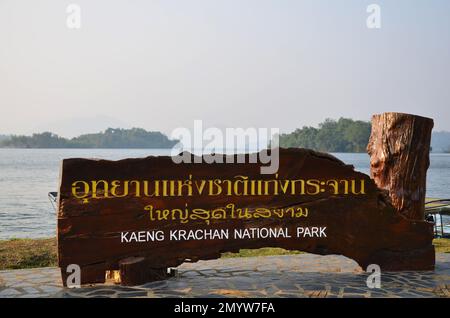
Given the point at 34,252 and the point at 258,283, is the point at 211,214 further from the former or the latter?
the point at 34,252

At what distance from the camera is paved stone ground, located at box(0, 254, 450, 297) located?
20.9ft

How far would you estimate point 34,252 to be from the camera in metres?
10.2

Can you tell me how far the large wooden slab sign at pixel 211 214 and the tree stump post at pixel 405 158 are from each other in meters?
0.35

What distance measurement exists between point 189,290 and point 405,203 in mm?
3107

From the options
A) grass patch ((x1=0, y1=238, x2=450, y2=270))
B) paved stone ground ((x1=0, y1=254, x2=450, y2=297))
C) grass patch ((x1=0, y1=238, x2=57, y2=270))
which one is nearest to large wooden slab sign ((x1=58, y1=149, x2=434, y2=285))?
paved stone ground ((x1=0, y1=254, x2=450, y2=297))

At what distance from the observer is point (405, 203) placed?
25.0ft

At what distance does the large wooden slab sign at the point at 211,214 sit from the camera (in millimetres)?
6562

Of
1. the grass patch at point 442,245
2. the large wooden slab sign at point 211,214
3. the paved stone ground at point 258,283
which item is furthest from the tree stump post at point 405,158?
the grass patch at point 442,245

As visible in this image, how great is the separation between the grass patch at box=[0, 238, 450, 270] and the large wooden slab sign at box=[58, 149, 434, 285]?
311cm

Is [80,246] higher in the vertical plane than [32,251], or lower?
higher

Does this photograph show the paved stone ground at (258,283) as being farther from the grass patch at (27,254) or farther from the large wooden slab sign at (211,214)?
the grass patch at (27,254)

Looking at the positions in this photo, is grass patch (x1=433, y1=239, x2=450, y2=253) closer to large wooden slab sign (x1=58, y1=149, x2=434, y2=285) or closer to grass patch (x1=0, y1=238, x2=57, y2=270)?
large wooden slab sign (x1=58, y1=149, x2=434, y2=285)
